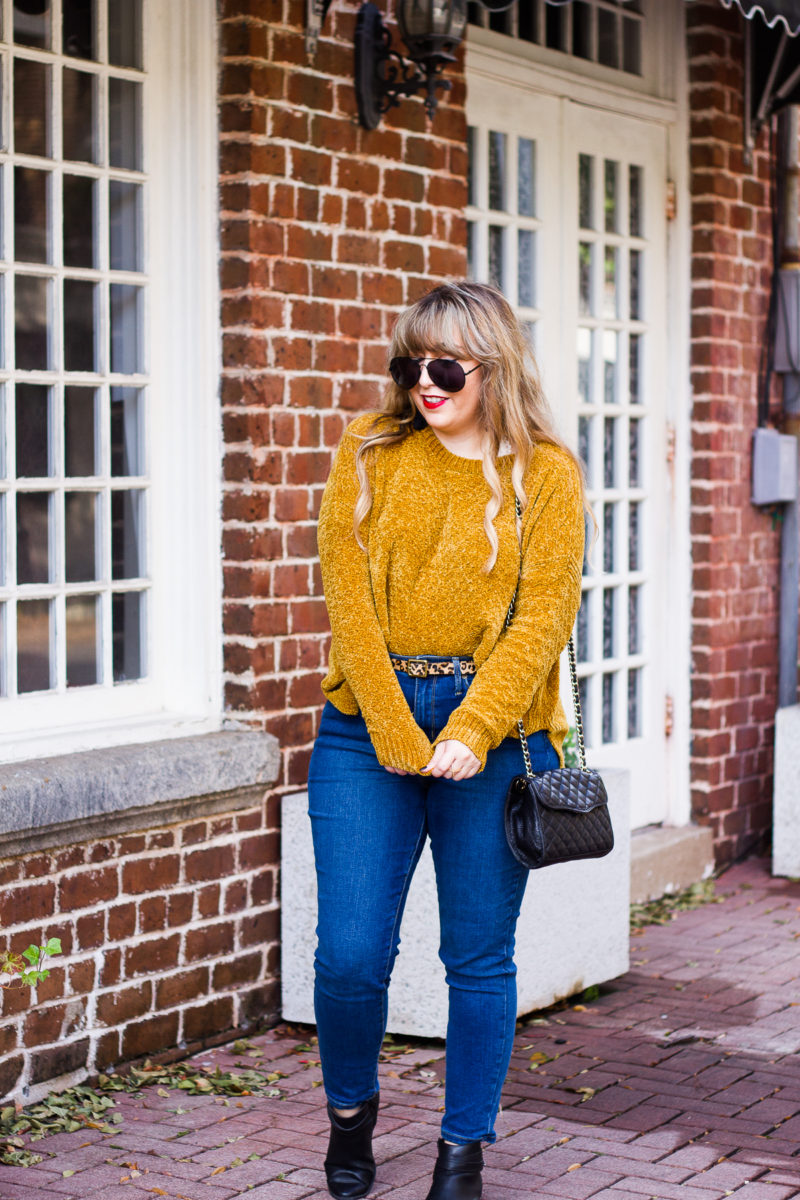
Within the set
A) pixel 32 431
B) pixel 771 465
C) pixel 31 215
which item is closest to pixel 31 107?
pixel 31 215

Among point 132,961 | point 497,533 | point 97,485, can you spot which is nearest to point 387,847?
point 497,533

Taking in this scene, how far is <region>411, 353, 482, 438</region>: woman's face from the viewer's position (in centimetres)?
349

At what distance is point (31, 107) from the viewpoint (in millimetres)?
4496

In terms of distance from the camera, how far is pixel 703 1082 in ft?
15.0

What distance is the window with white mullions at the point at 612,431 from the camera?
21.5 feet

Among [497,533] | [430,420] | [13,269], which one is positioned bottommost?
[497,533]

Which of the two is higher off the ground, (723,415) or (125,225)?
(125,225)

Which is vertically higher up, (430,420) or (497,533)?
(430,420)

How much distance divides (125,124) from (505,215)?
174 cm

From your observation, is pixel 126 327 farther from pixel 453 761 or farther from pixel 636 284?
pixel 636 284

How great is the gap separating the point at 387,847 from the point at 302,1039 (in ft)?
5.34

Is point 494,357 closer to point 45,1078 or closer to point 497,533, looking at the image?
point 497,533

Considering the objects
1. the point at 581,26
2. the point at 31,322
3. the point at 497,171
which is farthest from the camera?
the point at 581,26

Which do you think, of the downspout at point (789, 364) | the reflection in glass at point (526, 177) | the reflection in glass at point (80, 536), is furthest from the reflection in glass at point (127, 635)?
the downspout at point (789, 364)
